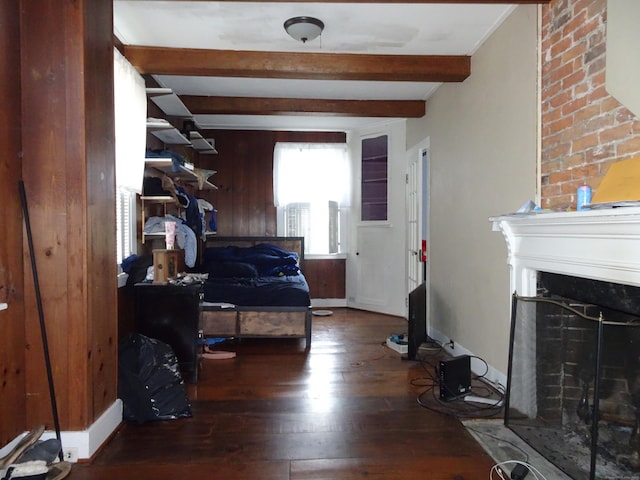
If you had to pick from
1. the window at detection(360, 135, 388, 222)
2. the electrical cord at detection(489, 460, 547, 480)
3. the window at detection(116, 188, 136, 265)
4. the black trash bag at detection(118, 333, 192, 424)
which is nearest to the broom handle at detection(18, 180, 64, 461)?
the black trash bag at detection(118, 333, 192, 424)

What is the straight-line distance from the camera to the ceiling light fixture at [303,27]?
308 cm

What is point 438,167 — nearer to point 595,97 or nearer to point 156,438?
point 595,97

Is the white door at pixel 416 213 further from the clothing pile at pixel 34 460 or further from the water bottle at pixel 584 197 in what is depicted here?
the clothing pile at pixel 34 460

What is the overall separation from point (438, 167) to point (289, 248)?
266 cm

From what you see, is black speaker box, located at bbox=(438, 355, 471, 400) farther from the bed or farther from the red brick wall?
the bed

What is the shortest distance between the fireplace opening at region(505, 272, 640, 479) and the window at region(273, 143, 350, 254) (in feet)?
13.8

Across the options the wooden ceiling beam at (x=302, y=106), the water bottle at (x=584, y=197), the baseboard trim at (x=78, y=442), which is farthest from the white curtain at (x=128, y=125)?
the water bottle at (x=584, y=197)

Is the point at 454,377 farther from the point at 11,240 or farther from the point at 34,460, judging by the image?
Answer: the point at 11,240

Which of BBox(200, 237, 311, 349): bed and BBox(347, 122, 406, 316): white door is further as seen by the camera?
BBox(347, 122, 406, 316): white door

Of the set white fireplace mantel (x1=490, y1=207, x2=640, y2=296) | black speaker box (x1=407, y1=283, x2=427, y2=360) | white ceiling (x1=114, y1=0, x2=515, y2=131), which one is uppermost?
white ceiling (x1=114, y1=0, x2=515, y2=131)

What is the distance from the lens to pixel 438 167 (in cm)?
457

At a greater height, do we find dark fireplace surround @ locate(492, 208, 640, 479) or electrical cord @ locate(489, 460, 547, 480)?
dark fireplace surround @ locate(492, 208, 640, 479)

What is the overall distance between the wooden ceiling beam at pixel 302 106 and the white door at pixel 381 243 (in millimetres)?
833

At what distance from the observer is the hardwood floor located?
7.20ft
